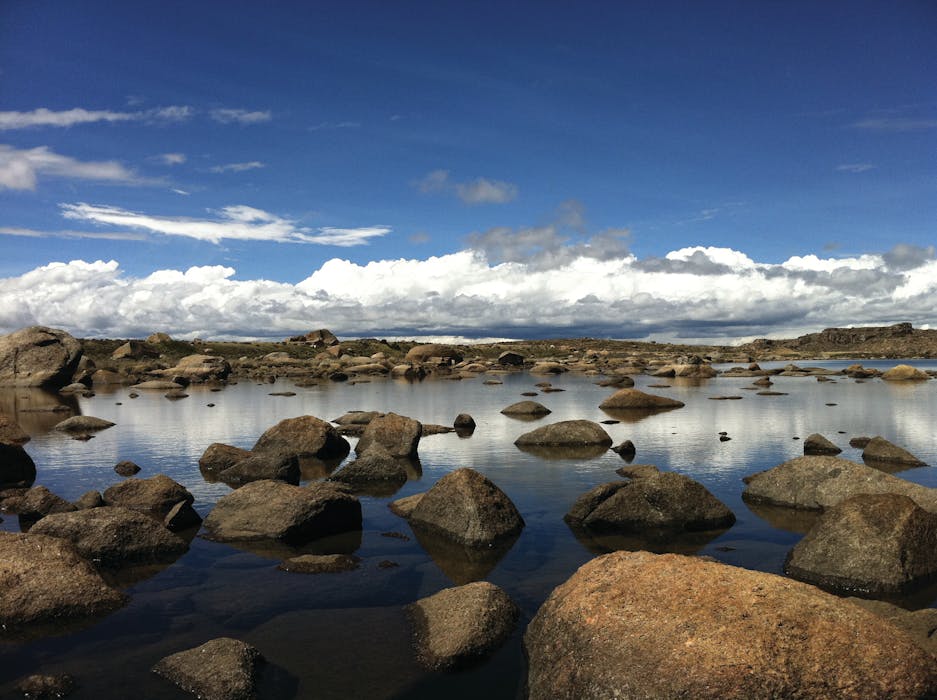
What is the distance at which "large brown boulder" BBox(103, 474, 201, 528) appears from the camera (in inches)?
701

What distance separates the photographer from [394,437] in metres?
26.2

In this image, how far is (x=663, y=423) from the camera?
36.2 m

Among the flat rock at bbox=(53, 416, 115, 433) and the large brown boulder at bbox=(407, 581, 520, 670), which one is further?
the flat rock at bbox=(53, 416, 115, 433)

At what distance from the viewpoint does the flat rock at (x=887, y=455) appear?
78.6 feet

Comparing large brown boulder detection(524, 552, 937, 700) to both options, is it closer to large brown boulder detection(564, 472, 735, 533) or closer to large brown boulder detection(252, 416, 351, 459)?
large brown boulder detection(564, 472, 735, 533)

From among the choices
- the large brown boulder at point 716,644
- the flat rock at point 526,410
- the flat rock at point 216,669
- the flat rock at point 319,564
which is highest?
the large brown boulder at point 716,644

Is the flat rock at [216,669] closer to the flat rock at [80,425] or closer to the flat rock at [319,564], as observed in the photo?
the flat rock at [319,564]

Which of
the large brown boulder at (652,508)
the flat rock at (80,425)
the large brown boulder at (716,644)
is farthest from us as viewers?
the flat rock at (80,425)

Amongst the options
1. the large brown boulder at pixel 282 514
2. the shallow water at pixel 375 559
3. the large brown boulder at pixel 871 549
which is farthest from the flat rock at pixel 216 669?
the large brown boulder at pixel 871 549

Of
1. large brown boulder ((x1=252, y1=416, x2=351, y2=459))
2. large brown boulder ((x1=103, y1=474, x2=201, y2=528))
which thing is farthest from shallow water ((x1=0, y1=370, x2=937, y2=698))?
large brown boulder ((x1=252, y1=416, x2=351, y2=459))

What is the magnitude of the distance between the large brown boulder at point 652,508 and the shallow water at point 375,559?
0.62m

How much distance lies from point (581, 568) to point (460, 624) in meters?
2.08

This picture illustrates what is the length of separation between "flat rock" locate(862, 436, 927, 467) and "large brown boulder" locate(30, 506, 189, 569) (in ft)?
78.6

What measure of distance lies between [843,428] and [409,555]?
2876 centimetres
